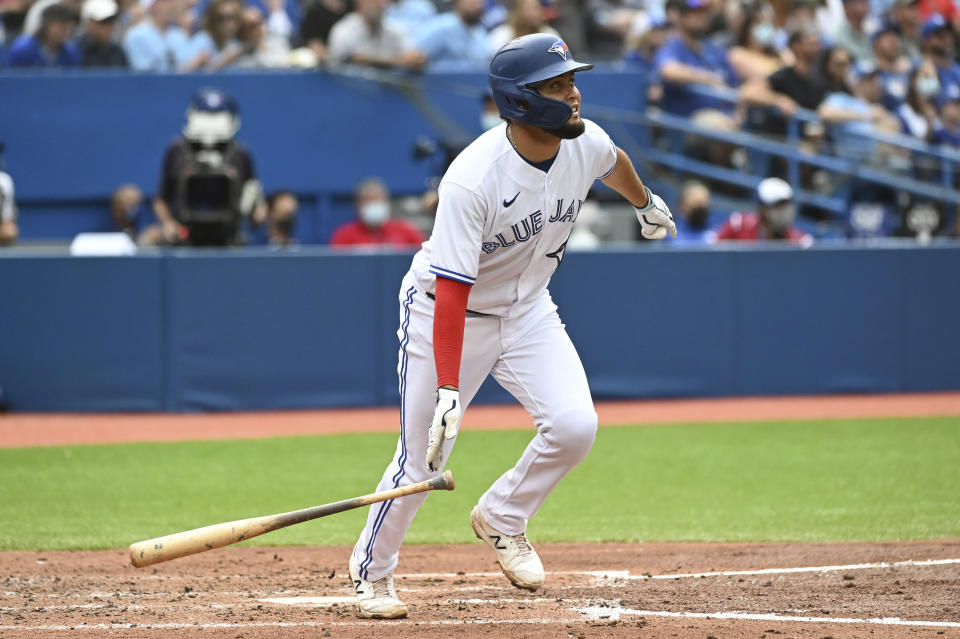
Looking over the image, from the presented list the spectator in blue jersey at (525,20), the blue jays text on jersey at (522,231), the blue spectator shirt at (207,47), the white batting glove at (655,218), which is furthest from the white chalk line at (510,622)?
the blue spectator shirt at (207,47)

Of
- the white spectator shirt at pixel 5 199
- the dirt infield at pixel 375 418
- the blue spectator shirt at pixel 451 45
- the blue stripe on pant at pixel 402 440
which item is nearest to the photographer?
the blue stripe on pant at pixel 402 440

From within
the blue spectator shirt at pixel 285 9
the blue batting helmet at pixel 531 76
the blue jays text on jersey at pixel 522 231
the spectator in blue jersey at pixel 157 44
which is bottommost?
the spectator in blue jersey at pixel 157 44

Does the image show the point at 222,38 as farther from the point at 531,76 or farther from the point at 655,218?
the point at 531,76

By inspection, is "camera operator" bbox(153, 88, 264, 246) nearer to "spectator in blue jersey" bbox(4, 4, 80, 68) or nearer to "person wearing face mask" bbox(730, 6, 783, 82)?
"spectator in blue jersey" bbox(4, 4, 80, 68)

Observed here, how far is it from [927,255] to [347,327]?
5.08 m

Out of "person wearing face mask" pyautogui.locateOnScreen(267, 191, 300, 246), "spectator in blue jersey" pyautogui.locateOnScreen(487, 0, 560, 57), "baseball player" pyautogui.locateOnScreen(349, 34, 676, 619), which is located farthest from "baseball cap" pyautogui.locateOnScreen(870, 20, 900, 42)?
"baseball player" pyautogui.locateOnScreen(349, 34, 676, 619)

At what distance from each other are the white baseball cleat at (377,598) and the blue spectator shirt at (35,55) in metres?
8.88

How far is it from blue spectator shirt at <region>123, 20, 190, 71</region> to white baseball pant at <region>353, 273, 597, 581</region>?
343 inches

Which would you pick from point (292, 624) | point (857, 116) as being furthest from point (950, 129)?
point (292, 624)

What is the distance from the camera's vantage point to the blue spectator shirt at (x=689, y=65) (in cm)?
1357

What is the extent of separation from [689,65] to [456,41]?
2359 mm

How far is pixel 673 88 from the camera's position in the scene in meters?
13.6

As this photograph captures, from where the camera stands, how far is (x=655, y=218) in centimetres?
571

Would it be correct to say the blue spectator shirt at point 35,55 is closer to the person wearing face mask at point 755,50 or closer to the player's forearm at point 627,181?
the person wearing face mask at point 755,50
